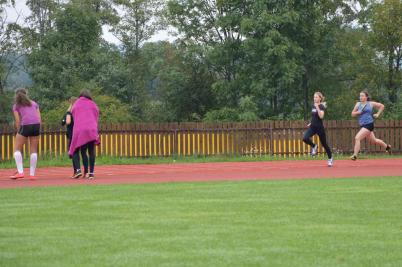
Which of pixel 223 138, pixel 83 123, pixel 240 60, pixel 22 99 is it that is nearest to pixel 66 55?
pixel 240 60

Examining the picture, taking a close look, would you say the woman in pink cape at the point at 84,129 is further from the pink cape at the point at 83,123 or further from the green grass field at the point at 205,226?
the green grass field at the point at 205,226

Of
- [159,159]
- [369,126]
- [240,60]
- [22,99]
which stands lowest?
[159,159]

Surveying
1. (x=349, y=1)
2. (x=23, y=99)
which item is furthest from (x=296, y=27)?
(x=23, y=99)

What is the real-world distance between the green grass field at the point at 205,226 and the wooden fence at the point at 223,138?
574 inches

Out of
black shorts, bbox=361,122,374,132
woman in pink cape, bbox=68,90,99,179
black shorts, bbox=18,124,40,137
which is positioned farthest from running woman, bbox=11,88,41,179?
black shorts, bbox=361,122,374,132

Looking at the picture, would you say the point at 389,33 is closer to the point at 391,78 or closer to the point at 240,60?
the point at 391,78

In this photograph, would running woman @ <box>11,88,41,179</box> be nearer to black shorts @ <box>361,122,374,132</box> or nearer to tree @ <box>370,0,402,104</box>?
black shorts @ <box>361,122,374,132</box>

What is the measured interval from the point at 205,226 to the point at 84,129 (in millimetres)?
8291

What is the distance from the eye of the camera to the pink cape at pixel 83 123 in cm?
1593

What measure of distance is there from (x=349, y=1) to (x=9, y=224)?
4434 cm

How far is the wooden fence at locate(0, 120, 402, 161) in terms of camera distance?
2714cm

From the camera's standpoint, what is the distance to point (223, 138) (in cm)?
2766

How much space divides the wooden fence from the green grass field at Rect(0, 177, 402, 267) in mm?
14583

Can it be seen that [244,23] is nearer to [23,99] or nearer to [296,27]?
[296,27]
